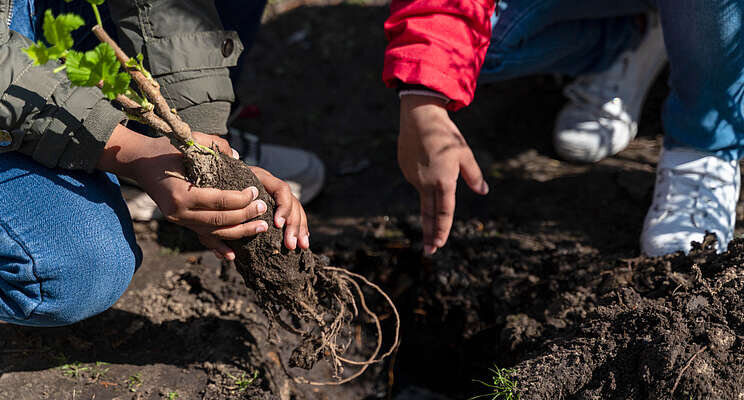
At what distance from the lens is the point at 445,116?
5.87ft

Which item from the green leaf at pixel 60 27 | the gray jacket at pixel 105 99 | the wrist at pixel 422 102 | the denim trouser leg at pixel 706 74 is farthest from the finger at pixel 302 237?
the denim trouser leg at pixel 706 74

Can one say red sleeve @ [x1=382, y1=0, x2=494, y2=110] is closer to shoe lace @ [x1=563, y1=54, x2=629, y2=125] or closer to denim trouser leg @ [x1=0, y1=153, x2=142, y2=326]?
denim trouser leg @ [x1=0, y1=153, x2=142, y2=326]

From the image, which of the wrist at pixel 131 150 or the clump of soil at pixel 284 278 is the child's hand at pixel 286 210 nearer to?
the clump of soil at pixel 284 278

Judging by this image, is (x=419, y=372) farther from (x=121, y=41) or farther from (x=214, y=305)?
(x=121, y=41)

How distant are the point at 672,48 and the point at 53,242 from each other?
2277mm

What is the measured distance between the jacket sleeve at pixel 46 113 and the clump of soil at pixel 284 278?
28 cm

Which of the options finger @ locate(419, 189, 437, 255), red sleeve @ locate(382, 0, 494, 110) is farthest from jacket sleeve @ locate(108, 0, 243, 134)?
finger @ locate(419, 189, 437, 255)

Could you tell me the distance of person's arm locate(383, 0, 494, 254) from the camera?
177 centimetres

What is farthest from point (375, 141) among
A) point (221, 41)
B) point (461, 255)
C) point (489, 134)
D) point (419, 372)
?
point (221, 41)

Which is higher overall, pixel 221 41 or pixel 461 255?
pixel 221 41

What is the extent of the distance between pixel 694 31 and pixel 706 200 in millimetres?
664

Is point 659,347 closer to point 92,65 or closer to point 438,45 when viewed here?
point 438,45

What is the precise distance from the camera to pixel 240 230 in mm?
1590

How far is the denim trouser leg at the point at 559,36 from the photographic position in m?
2.32
